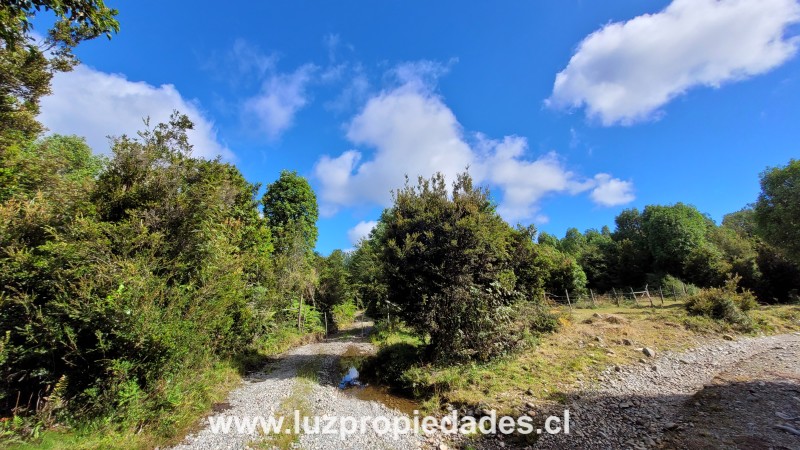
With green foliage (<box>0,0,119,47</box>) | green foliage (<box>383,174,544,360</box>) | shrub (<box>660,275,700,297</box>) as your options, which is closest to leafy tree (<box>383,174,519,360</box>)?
green foliage (<box>383,174,544,360</box>)

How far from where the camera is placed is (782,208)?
691 inches

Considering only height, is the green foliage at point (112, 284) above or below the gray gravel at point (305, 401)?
above

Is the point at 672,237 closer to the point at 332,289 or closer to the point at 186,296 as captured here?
the point at 332,289

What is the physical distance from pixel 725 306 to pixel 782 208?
6730mm

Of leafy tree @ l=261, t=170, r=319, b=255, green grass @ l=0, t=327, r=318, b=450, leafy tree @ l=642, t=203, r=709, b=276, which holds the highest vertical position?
leafy tree @ l=261, t=170, r=319, b=255

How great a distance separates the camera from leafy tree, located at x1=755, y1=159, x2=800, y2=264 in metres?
17.0

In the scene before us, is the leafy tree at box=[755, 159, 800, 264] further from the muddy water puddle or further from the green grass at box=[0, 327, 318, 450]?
the green grass at box=[0, 327, 318, 450]

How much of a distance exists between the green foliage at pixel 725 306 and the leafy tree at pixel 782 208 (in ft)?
12.2

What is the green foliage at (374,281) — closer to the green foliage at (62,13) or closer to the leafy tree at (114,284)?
the leafy tree at (114,284)

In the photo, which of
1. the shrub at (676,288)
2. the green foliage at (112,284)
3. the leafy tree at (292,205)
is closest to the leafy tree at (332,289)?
the leafy tree at (292,205)

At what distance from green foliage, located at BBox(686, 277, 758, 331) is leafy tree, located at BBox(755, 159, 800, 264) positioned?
147 inches

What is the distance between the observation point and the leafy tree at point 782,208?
17.0 meters

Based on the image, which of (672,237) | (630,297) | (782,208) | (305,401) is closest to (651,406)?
(305,401)

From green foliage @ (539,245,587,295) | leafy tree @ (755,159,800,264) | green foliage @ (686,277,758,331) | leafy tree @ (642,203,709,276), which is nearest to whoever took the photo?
green foliage @ (686,277,758,331)
